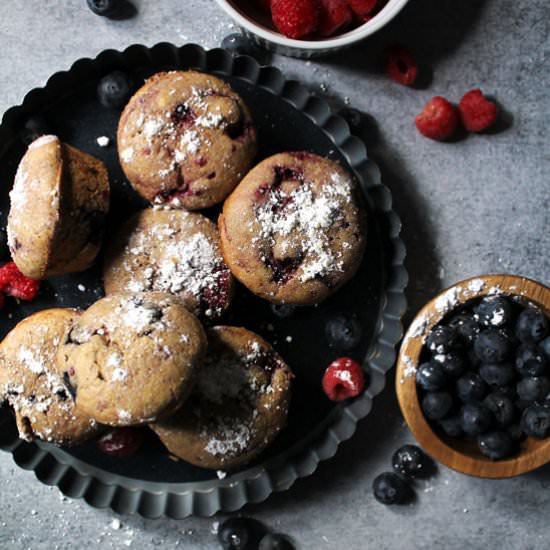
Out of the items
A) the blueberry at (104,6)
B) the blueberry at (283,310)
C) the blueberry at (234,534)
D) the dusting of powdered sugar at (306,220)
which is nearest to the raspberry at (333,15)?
the dusting of powdered sugar at (306,220)

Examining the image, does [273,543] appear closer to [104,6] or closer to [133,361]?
[133,361]

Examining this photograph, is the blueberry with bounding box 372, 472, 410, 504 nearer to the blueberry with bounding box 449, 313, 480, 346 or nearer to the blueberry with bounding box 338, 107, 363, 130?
the blueberry with bounding box 449, 313, 480, 346

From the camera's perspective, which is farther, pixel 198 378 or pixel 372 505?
pixel 372 505

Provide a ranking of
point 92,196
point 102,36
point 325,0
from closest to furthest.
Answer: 1. point 92,196
2. point 325,0
3. point 102,36

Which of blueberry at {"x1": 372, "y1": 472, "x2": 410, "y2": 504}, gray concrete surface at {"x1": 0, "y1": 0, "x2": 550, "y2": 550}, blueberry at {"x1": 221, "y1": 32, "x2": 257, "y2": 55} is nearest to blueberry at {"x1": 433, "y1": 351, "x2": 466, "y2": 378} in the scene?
gray concrete surface at {"x1": 0, "y1": 0, "x2": 550, "y2": 550}

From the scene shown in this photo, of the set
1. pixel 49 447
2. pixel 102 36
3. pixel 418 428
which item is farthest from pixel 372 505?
pixel 102 36

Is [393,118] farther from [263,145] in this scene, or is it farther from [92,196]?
[92,196]

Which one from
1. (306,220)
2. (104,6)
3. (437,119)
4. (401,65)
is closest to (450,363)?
(306,220)
